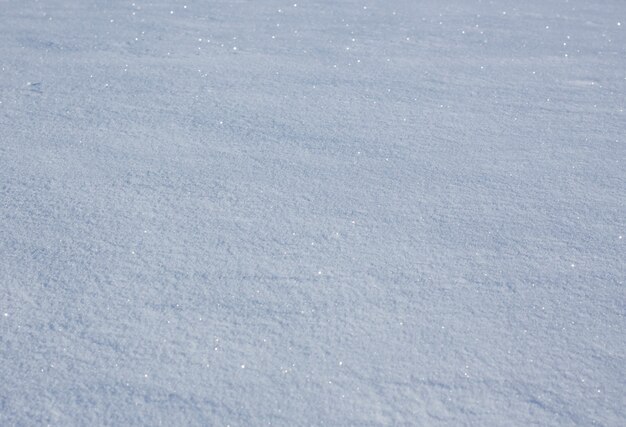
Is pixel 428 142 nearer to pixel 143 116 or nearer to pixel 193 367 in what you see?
pixel 143 116

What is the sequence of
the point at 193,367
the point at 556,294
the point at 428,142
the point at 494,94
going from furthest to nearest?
the point at 494,94
the point at 428,142
the point at 556,294
the point at 193,367

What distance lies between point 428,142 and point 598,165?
39.8 inches

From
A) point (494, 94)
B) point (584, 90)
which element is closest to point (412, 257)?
point (494, 94)

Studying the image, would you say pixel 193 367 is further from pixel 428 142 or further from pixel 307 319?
pixel 428 142

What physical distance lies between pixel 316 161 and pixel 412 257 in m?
0.99

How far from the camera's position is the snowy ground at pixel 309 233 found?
2.29 m

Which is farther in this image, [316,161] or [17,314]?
[316,161]

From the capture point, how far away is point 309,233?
305 centimetres

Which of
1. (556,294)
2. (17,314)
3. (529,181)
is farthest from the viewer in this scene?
(529,181)

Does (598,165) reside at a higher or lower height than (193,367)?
higher

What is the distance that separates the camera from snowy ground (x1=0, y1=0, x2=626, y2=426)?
7.50 feet

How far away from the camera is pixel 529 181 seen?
11.6ft

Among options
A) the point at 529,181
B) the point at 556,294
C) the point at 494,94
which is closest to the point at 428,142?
the point at 529,181

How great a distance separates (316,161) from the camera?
143 inches
